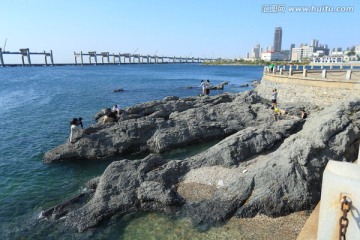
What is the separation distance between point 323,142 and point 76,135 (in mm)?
15981

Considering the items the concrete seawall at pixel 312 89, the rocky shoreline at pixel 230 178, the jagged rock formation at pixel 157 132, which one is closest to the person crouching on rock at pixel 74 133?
the jagged rock formation at pixel 157 132

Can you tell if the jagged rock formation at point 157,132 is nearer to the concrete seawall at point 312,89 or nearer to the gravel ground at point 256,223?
the gravel ground at point 256,223

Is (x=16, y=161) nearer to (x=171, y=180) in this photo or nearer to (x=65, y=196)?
(x=65, y=196)

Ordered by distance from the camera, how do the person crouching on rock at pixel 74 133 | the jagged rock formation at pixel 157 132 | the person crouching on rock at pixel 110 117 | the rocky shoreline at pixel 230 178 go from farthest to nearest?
the person crouching on rock at pixel 110 117, the person crouching on rock at pixel 74 133, the jagged rock formation at pixel 157 132, the rocky shoreline at pixel 230 178

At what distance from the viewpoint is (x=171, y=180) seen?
14.1 metres

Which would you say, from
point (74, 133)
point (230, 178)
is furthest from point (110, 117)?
point (230, 178)

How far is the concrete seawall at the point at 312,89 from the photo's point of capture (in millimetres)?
26781

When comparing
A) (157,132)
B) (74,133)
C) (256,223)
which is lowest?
(256,223)

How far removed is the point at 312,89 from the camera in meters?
30.7

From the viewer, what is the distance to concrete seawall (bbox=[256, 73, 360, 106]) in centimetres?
2678

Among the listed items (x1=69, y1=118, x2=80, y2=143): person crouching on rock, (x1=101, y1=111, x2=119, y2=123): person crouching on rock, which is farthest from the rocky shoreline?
(x1=101, y1=111, x2=119, y2=123): person crouching on rock

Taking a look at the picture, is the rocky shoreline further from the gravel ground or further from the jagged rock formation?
the jagged rock formation

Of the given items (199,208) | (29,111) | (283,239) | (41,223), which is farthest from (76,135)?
(29,111)

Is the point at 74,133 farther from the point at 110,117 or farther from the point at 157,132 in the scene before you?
the point at 157,132
